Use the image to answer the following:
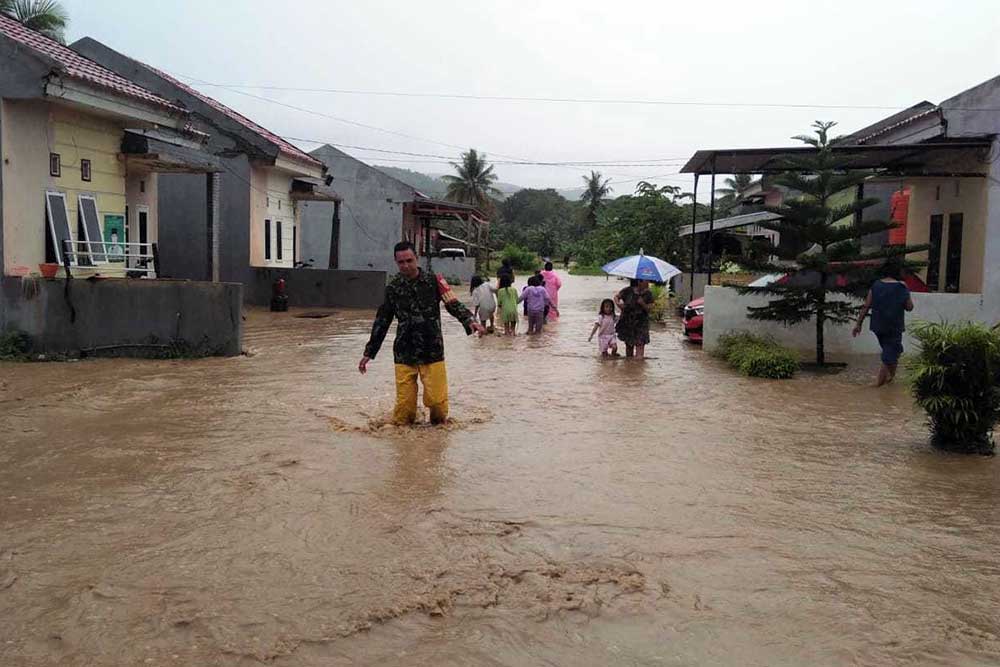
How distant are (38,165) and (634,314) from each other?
940cm

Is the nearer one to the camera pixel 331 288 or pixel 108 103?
pixel 108 103

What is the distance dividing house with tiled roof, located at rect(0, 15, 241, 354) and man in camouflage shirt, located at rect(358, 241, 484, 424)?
227 inches

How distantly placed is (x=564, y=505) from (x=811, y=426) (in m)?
4.35

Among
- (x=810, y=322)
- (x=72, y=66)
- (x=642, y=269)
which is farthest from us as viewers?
(x=642, y=269)

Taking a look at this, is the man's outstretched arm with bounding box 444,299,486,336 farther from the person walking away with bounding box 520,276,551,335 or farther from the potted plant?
the person walking away with bounding box 520,276,551,335

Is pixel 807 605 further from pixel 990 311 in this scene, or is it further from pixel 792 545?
pixel 990 311

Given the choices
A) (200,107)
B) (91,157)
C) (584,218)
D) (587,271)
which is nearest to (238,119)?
(200,107)

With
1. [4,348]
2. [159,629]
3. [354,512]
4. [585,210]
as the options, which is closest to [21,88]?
[4,348]

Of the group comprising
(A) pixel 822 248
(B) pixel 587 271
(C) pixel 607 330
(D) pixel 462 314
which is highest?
(A) pixel 822 248

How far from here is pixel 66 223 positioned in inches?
561

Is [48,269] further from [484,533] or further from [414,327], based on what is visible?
[484,533]

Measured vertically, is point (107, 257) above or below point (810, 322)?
above

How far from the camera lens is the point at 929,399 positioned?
8.15m

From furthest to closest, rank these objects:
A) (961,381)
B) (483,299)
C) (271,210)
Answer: (271,210) < (483,299) < (961,381)
